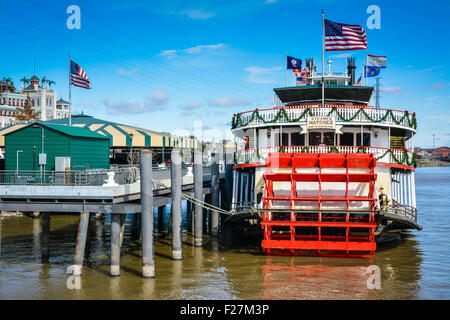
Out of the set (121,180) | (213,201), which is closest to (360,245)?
(213,201)

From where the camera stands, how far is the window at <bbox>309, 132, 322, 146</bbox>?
19.0 metres

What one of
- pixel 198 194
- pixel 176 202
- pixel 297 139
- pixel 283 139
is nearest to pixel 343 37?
pixel 297 139

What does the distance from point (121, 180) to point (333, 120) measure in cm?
857

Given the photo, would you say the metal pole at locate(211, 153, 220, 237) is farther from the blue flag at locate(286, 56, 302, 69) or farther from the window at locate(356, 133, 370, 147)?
the blue flag at locate(286, 56, 302, 69)

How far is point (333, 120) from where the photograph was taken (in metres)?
17.7

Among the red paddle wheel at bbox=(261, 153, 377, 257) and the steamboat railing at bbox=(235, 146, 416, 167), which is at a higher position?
the steamboat railing at bbox=(235, 146, 416, 167)

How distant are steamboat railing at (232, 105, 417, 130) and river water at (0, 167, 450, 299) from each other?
5196 mm

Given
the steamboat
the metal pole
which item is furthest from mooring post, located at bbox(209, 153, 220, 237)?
the steamboat

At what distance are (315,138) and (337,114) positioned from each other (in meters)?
1.63

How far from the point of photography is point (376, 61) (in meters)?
25.1

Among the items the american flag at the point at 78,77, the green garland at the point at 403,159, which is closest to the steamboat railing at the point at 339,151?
the green garland at the point at 403,159

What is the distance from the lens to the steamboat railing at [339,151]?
1720 centimetres

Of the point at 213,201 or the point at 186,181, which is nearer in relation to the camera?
the point at 213,201

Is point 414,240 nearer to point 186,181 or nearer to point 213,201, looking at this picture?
point 213,201
